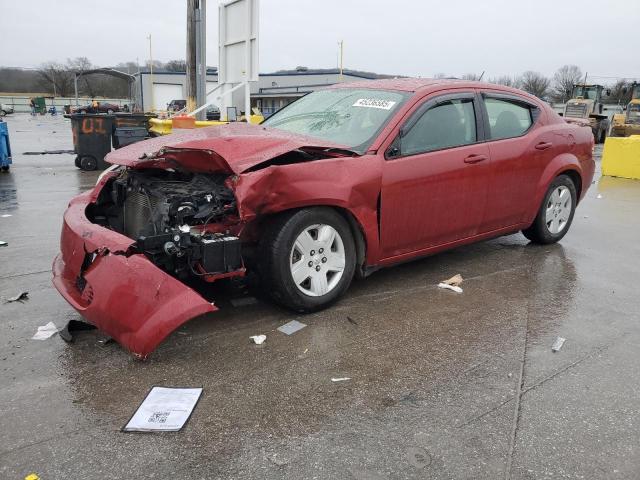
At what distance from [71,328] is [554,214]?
486cm

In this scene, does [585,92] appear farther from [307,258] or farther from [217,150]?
[217,150]

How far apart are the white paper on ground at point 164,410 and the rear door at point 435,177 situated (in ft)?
6.45

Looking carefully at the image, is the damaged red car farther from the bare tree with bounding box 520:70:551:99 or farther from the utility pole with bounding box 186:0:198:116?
the bare tree with bounding box 520:70:551:99

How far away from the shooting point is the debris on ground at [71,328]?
11.5ft

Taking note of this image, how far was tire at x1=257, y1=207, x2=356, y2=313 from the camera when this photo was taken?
369cm

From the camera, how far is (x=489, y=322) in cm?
398

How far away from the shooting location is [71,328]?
359 centimetres

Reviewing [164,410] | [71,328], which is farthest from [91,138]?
[164,410]

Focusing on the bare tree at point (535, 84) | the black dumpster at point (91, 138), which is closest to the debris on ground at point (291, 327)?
the black dumpster at point (91, 138)

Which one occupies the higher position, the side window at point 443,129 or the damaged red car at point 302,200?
the side window at point 443,129

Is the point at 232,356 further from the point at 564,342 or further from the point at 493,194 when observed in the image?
the point at 493,194

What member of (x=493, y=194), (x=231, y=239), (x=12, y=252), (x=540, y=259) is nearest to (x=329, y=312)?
(x=231, y=239)

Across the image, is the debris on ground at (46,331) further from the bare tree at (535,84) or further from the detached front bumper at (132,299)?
the bare tree at (535,84)

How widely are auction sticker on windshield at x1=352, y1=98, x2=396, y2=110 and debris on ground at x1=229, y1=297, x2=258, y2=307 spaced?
1.87 meters
